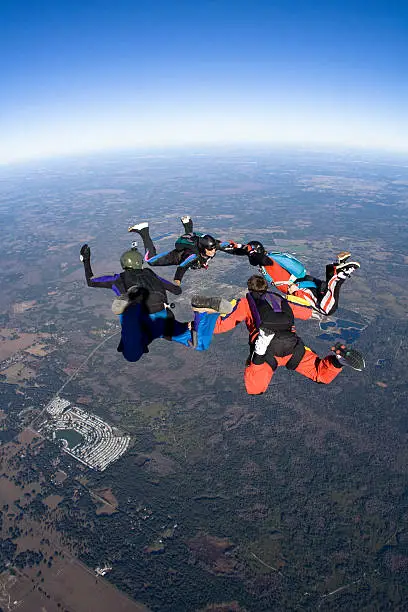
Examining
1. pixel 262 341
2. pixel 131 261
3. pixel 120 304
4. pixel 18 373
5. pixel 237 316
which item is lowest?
pixel 18 373

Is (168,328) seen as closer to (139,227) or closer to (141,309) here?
(141,309)

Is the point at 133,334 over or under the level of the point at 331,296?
under

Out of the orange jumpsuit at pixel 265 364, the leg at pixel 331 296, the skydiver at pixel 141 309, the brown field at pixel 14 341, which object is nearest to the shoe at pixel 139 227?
the skydiver at pixel 141 309

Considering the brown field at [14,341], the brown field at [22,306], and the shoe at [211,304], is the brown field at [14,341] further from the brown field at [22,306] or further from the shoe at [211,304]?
the shoe at [211,304]

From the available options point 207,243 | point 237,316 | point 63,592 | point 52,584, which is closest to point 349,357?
point 237,316

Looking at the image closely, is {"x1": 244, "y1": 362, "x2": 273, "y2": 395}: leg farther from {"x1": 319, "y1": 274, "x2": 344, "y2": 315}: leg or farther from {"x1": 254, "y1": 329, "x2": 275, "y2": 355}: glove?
{"x1": 319, "y1": 274, "x2": 344, "y2": 315}: leg

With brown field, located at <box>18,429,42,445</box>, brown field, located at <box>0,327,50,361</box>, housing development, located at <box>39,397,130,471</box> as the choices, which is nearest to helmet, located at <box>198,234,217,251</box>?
housing development, located at <box>39,397,130,471</box>

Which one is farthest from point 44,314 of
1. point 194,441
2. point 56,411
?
point 194,441

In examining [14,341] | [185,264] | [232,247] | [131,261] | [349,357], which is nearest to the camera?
[349,357]
